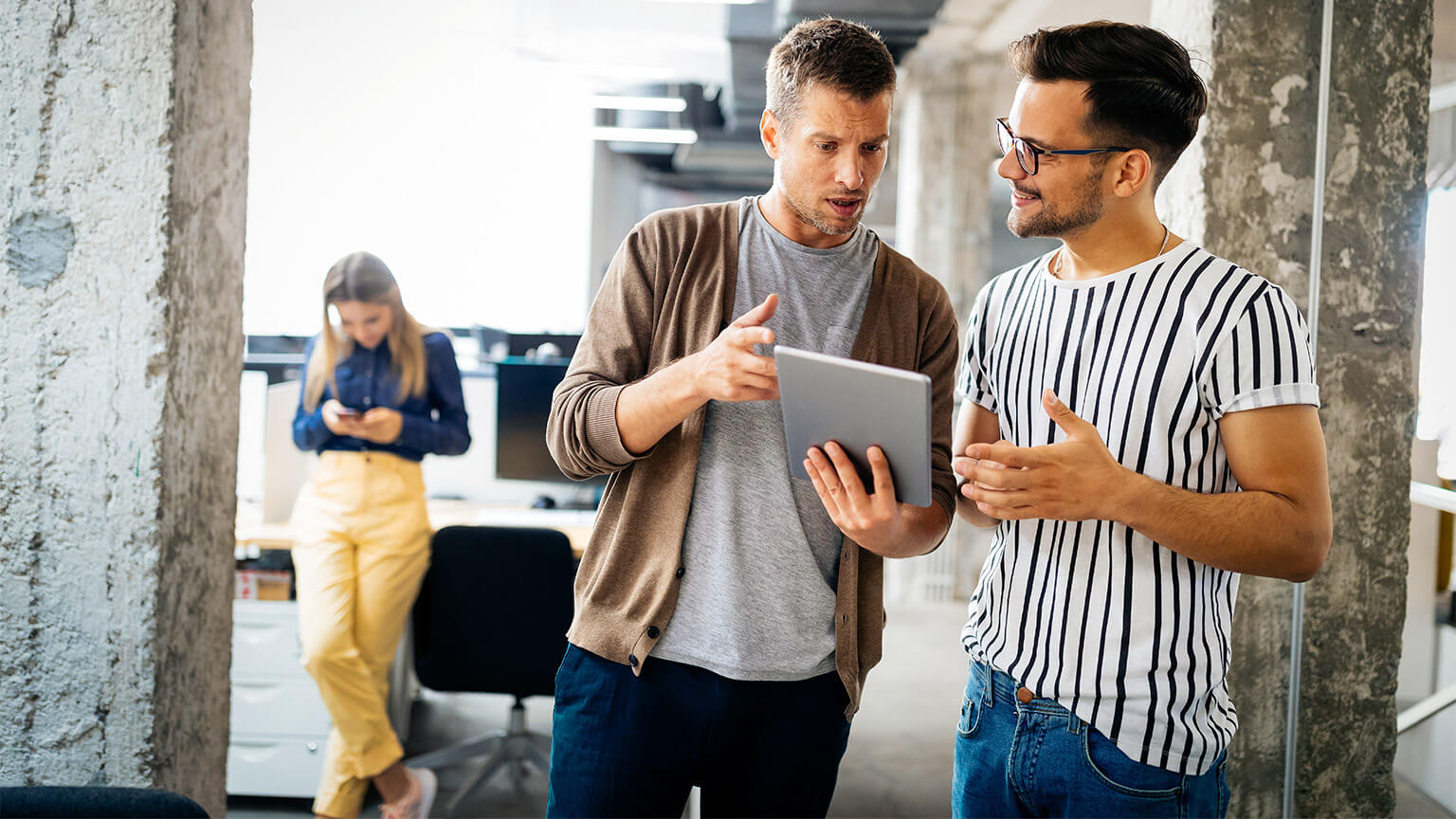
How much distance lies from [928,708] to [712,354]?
3.53m

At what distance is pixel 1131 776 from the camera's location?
118cm

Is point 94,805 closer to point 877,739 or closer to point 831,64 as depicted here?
point 831,64

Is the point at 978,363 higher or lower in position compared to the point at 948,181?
lower

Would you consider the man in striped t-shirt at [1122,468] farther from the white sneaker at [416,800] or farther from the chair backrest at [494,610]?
Result: the white sneaker at [416,800]

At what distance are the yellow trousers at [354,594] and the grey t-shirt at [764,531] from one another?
1.83 metres

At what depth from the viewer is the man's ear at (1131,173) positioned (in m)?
1.29

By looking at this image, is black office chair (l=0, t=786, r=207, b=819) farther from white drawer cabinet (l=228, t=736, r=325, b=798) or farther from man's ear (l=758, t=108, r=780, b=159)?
white drawer cabinet (l=228, t=736, r=325, b=798)

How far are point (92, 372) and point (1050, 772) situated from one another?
147cm

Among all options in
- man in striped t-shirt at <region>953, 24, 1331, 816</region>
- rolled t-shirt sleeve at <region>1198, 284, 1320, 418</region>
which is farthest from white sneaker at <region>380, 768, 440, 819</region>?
rolled t-shirt sleeve at <region>1198, 284, 1320, 418</region>

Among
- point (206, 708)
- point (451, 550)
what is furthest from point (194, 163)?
point (451, 550)

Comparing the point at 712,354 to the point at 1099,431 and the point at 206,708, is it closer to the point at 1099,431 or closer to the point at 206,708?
the point at 1099,431

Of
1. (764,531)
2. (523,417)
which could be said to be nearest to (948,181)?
(523,417)

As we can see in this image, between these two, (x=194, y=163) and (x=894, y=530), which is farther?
(x=194, y=163)

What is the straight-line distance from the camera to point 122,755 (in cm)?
156
